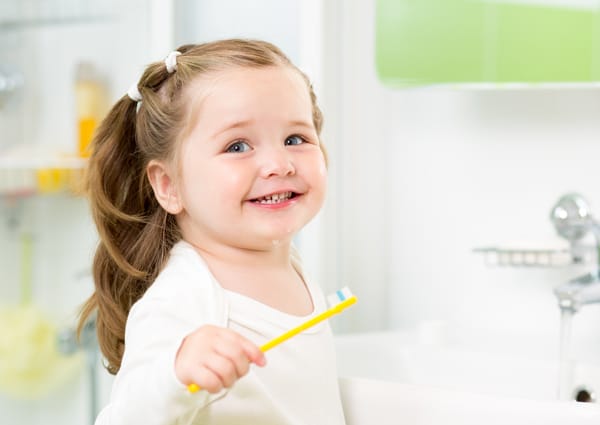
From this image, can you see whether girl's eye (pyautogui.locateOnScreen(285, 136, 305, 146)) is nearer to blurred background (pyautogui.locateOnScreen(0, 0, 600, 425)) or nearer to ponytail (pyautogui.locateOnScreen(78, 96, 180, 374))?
ponytail (pyautogui.locateOnScreen(78, 96, 180, 374))

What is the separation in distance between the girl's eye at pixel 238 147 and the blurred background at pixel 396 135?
33 cm

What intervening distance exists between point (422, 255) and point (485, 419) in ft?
2.14

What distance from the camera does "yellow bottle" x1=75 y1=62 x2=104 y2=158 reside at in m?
1.79

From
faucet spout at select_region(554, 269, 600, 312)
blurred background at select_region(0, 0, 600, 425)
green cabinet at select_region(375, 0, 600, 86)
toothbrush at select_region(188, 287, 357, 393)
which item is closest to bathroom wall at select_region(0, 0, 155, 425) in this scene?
blurred background at select_region(0, 0, 600, 425)

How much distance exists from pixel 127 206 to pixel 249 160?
206 millimetres

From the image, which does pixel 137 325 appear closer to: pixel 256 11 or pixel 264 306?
pixel 264 306

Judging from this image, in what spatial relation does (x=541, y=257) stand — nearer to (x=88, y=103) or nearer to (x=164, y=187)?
(x=164, y=187)

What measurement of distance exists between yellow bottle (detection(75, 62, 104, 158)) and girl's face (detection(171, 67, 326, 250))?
866mm

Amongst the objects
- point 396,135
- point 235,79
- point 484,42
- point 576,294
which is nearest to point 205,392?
point 235,79

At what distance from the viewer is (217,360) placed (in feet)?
2.47

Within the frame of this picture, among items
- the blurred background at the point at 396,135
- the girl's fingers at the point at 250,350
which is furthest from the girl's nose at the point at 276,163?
the blurred background at the point at 396,135

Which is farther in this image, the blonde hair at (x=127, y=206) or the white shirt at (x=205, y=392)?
the blonde hair at (x=127, y=206)

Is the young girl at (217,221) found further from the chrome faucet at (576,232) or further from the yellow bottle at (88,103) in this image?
the yellow bottle at (88,103)

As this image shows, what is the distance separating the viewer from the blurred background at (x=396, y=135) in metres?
1.34
